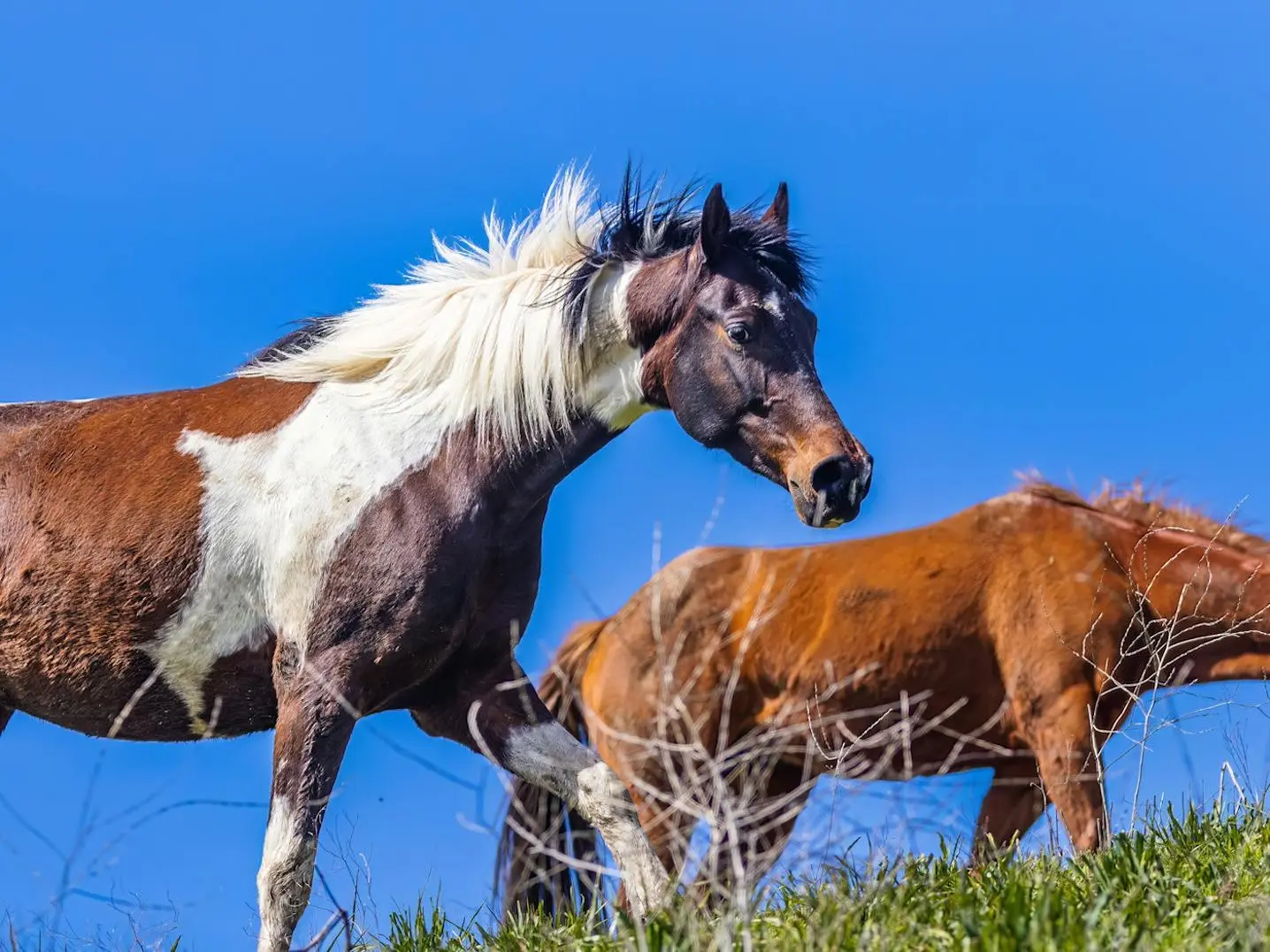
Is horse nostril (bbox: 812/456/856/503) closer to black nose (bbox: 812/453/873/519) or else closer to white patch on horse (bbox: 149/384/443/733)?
black nose (bbox: 812/453/873/519)

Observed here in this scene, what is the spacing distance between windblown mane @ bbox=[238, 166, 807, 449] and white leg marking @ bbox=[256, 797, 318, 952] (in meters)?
1.28

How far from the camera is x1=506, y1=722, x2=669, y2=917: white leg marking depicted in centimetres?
462

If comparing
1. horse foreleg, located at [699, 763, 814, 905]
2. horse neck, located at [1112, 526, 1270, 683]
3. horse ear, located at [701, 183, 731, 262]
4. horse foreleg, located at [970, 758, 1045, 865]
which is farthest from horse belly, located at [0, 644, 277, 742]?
horse neck, located at [1112, 526, 1270, 683]

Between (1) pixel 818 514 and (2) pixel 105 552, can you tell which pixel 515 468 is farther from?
(2) pixel 105 552

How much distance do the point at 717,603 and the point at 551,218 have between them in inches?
133

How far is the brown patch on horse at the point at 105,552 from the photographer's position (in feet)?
16.1

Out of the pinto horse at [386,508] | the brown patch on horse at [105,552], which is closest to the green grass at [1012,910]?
the pinto horse at [386,508]

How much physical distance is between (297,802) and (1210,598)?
17.1 feet

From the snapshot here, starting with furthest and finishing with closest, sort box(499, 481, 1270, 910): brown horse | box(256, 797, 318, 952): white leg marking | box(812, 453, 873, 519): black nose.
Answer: box(499, 481, 1270, 910): brown horse
box(812, 453, 873, 519): black nose
box(256, 797, 318, 952): white leg marking

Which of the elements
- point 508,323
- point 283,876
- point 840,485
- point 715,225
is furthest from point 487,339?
point 283,876

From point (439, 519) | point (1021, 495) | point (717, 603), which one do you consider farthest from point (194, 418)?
point (1021, 495)

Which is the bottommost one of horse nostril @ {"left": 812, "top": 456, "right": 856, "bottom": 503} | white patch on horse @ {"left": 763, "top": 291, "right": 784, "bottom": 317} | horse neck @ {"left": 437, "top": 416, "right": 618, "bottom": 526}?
horse nostril @ {"left": 812, "top": 456, "right": 856, "bottom": 503}

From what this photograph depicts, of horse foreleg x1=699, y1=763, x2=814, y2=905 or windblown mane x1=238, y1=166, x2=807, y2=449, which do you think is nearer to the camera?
horse foreleg x1=699, y1=763, x2=814, y2=905

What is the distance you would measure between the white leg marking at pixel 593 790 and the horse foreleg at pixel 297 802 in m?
0.58
